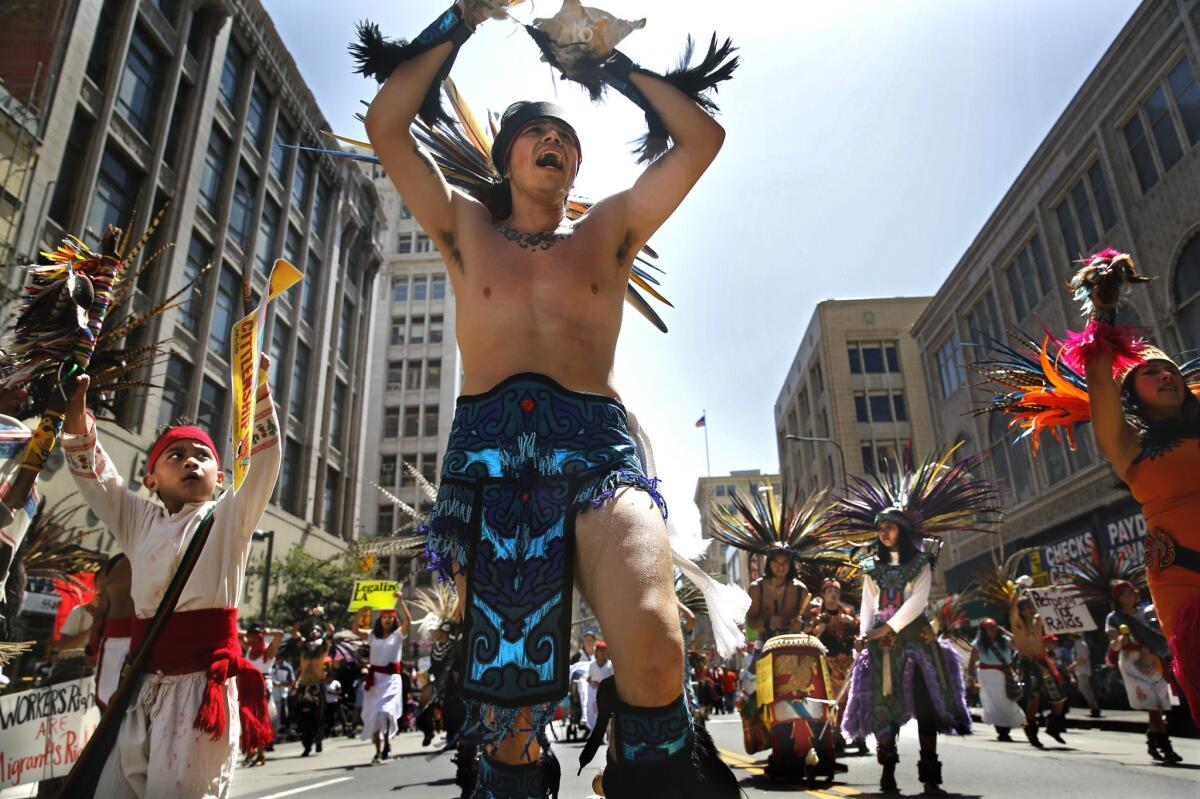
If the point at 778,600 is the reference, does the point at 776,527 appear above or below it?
above

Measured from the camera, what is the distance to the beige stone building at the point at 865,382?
4353 cm

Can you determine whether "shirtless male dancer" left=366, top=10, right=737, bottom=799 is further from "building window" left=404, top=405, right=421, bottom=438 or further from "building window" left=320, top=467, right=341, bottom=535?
"building window" left=404, top=405, right=421, bottom=438

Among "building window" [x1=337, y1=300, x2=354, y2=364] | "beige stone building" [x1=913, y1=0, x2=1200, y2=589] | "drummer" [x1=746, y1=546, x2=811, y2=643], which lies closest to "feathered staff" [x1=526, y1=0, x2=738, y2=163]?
"drummer" [x1=746, y1=546, x2=811, y2=643]

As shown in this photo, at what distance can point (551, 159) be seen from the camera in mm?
2883

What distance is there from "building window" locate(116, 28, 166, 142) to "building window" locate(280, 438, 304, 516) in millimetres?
14243

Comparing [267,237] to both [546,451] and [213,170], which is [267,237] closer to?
[213,170]

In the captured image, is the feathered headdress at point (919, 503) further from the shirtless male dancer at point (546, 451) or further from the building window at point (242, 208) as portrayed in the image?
the building window at point (242, 208)

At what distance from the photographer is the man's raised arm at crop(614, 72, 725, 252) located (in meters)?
2.91

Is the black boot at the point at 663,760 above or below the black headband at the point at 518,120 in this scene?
below

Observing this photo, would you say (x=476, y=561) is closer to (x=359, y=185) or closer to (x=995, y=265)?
A: (x=995, y=265)

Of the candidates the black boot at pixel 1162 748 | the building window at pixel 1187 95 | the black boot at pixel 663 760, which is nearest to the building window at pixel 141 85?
the black boot at pixel 663 760

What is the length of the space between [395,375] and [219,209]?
31.8m

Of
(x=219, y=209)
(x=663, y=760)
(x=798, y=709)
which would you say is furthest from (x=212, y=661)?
(x=219, y=209)

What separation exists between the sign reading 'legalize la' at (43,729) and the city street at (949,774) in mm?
1563
